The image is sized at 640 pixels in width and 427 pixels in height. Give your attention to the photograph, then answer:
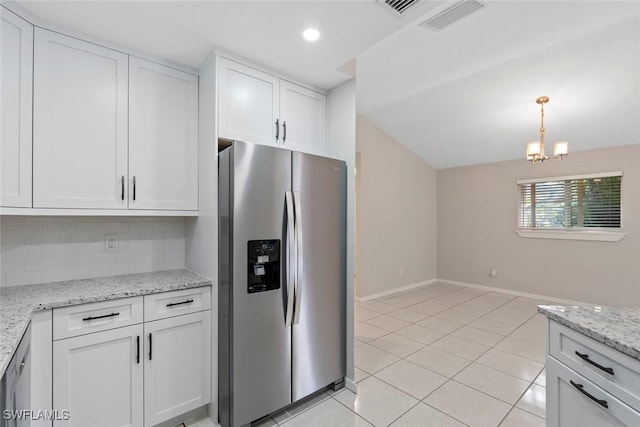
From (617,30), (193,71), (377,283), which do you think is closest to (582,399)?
(193,71)

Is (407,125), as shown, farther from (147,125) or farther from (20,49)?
(20,49)

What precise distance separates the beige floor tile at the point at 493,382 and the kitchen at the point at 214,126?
0.03m

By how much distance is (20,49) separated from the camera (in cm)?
159

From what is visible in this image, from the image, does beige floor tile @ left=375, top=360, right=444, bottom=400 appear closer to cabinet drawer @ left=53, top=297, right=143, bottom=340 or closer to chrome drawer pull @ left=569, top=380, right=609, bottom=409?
chrome drawer pull @ left=569, top=380, right=609, bottom=409

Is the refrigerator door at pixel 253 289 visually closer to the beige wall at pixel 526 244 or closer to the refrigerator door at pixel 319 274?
the refrigerator door at pixel 319 274

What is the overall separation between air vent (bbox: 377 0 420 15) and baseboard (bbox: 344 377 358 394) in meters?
2.52

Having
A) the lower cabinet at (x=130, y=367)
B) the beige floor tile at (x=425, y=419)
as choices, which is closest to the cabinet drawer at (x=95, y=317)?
the lower cabinet at (x=130, y=367)

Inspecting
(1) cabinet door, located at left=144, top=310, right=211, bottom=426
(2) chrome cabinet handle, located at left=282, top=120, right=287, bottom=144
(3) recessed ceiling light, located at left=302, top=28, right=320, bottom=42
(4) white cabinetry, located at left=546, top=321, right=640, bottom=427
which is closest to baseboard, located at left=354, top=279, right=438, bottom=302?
(1) cabinet door, located at left=144, top=310, right=211, bottom=426

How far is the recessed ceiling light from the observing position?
174 centimetres

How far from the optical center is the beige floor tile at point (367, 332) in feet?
11.1

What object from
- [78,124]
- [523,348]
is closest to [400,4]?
[78,124]

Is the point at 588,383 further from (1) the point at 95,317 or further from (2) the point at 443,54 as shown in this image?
(2) the point at 443,54

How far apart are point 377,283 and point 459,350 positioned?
1950 millimetres

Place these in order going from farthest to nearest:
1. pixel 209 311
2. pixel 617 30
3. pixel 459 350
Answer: pixel 459 350 < pixel 617 30 < pixel 209 311
